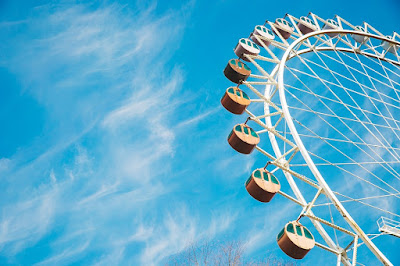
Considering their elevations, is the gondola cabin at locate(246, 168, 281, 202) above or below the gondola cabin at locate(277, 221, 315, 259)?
above

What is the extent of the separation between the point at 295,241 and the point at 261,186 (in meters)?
1.85

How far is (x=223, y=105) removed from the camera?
1312 cm

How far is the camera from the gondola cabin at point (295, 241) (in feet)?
30.8

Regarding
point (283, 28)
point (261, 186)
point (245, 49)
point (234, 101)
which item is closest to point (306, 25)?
point (283, 28)

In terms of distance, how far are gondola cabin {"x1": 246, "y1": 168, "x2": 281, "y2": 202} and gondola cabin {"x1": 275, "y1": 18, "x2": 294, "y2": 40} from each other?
901cm

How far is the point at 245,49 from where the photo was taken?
610 inches

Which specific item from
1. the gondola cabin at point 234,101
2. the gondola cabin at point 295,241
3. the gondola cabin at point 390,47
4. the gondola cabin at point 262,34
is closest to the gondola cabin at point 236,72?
the gondola cabin at point 234,101

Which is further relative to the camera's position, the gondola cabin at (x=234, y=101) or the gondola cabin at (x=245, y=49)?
the gondola cabin at (x=245, y=49)

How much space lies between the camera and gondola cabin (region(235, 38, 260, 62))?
15.5 metres

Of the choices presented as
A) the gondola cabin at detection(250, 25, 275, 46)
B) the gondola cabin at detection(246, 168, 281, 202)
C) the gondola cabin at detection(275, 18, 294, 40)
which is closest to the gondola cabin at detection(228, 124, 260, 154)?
the gondola cabin at detection(246, 168, 281, 202)

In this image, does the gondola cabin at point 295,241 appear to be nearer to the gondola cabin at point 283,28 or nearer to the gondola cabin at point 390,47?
the gondola cabin at point 283,28

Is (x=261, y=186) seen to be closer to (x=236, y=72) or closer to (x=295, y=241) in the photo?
(x=295, y=241)

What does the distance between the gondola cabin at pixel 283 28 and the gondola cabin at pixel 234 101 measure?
243 inches

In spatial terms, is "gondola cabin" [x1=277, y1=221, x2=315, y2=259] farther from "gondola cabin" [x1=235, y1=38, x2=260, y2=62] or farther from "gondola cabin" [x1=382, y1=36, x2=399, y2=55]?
"gondola cabin" [x1=382, y1=36, x2=399, y2=55]
